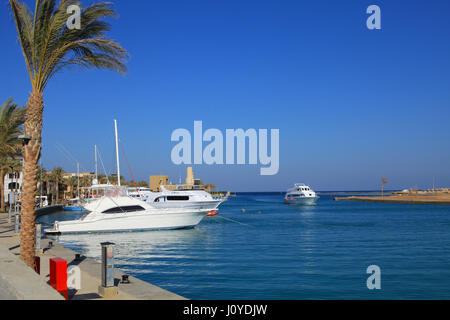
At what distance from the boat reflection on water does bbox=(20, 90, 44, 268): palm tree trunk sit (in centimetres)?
637

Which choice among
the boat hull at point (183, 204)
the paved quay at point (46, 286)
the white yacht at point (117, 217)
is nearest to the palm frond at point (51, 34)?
the paved quay at point (46, 286)

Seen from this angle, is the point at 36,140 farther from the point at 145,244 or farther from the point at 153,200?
the point at 153,200

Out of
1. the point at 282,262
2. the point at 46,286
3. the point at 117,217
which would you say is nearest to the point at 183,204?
the point at 117,217

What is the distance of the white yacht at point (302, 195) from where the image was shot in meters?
94.1

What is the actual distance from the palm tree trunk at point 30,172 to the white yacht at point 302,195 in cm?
8508

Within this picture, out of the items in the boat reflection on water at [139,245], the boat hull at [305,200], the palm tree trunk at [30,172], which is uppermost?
the palm tree trunk at [30,172]

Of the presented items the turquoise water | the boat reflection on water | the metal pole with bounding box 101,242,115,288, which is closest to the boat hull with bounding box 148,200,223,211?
the boat reflection on water

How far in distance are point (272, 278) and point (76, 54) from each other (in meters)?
10.6

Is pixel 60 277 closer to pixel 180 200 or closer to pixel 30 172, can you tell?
pixel 30 172

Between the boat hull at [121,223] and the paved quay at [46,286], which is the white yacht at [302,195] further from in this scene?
the paved quay at [46,286]

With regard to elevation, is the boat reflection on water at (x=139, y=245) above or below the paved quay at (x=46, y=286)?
below

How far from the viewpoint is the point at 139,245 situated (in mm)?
25734
